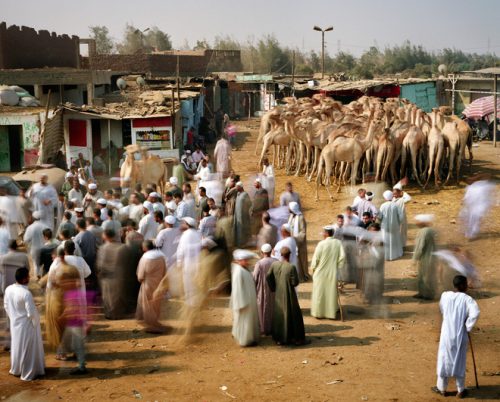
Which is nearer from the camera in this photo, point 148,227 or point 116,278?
point 116,278

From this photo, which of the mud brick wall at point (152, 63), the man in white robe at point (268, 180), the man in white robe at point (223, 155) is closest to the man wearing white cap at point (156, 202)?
the man in white robe at point (268, 180)

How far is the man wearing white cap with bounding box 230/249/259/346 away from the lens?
884cm

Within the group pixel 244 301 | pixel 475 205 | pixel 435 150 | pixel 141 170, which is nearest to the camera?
pixel 244 301

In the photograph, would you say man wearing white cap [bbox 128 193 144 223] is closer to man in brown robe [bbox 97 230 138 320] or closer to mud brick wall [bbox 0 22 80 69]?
man in brown robe [bbox 97 230 138 320]

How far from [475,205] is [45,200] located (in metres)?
7.59

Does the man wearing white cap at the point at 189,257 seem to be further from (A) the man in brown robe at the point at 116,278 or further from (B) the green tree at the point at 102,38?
(B) the green tree at the point at 102,38

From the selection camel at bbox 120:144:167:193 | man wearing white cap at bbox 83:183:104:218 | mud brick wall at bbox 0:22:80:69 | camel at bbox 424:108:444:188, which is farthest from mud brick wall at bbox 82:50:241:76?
man wearing white cap at bbox 83:183:104:218

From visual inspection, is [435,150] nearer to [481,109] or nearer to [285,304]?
[481,109]

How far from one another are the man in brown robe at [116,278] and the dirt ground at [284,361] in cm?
20

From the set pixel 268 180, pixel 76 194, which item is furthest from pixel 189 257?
pixel 268 180

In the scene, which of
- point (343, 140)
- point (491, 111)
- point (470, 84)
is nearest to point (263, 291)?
point (343, 140)

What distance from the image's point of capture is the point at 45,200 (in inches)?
510

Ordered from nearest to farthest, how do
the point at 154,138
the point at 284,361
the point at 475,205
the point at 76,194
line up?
the point at 284,361
the point at 475,205
the point at 76,194
the point at 154,138

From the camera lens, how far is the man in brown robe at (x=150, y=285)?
9336mm
